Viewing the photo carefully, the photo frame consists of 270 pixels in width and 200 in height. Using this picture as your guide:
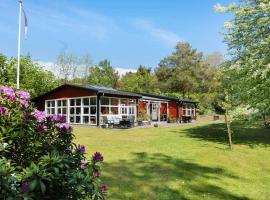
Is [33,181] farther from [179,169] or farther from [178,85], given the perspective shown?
[178,85]

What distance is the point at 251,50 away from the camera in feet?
52.2

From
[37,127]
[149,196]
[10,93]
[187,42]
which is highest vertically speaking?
[187,42]

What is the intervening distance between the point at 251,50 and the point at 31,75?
3345 cm

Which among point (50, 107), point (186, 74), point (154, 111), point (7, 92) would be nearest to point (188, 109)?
point (154, 111)

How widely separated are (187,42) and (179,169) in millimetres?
55378

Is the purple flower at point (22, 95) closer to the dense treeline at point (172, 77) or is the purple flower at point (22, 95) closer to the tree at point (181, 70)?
the dense treeline at point (172, 77)

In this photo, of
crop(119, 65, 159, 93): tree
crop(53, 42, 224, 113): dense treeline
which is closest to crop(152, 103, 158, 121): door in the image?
crop(53, 42, 224, 113): dense treeline

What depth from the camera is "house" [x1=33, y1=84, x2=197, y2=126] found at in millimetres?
27141

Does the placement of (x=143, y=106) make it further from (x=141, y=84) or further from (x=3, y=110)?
(x=3, y=110)

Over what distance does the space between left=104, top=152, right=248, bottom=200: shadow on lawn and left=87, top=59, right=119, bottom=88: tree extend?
49206 mm

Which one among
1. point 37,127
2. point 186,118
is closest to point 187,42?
Result: point 186,118

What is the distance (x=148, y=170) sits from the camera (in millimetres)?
9102

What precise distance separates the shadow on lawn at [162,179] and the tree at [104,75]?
4921cm

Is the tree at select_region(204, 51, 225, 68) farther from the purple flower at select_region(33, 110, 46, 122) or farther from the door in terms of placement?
the purple flower at select_region(33, 110, 46, 122)
